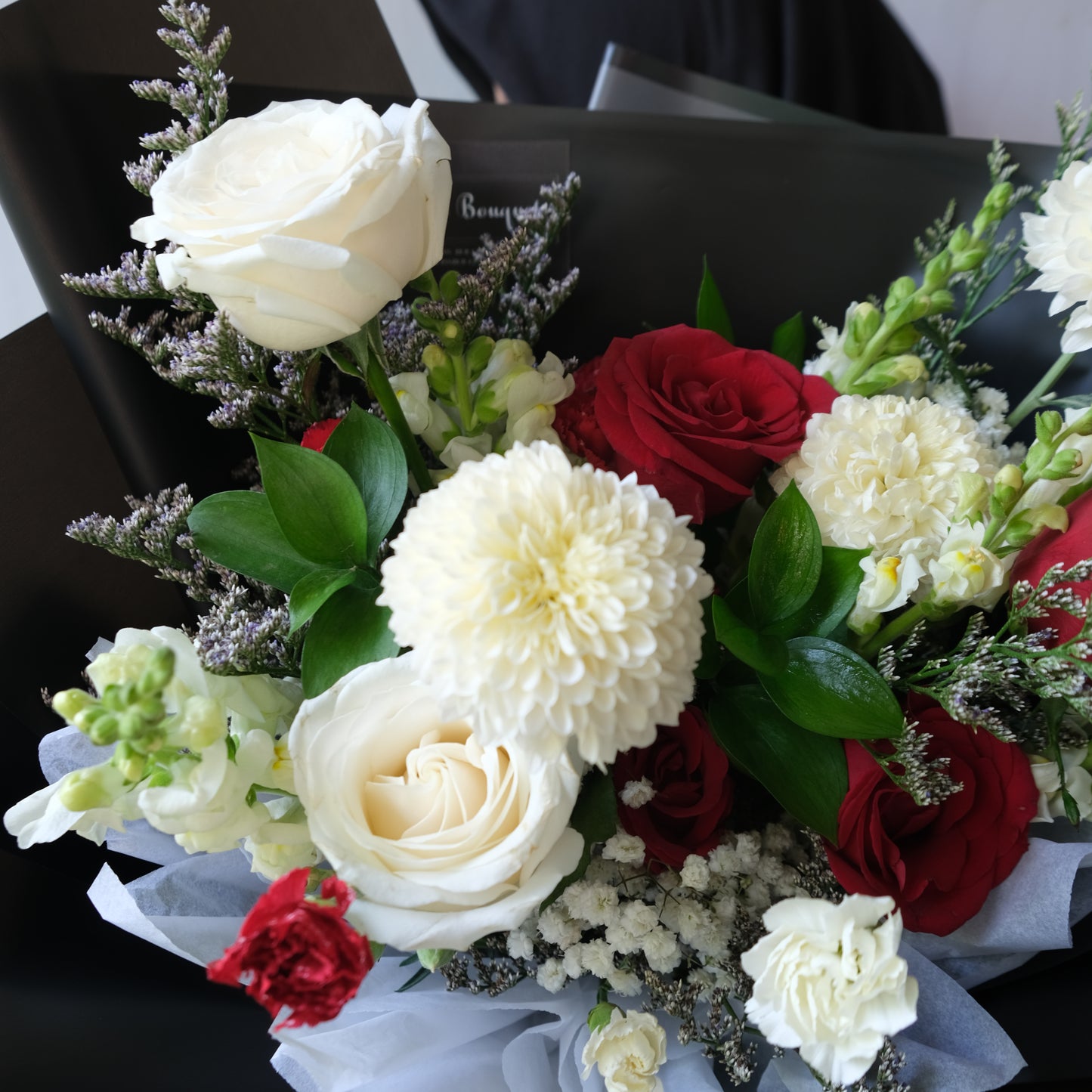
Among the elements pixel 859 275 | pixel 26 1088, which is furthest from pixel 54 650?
pixel 859 275

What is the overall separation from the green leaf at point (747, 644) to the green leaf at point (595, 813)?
3.5 inches

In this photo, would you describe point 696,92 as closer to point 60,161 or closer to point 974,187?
point 974,187

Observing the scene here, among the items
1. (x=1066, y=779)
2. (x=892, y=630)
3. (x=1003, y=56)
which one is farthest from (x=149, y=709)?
(x=1003, y=56)

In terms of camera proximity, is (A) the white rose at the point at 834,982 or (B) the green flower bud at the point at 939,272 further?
(B) the green flower bud at the point at 939,272

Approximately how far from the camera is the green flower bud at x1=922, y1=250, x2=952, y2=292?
1.94 ft

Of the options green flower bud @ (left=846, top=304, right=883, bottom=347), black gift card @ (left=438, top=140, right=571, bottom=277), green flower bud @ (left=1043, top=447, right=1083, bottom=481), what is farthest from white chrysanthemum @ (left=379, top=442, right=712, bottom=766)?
black gift card @ (left=438, top=140, right=571, bottom=277)

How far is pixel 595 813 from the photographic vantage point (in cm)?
47

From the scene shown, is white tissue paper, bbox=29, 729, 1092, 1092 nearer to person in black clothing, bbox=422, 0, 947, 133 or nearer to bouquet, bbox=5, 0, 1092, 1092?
bouquet, bbox=5, 0, 1092, 1092

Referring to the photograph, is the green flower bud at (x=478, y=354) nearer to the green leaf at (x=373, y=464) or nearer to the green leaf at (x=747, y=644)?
the green leaf at (x=373, y=464)

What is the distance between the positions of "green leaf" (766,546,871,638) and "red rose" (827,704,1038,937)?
0.07 m

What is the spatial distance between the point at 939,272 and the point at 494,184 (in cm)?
34

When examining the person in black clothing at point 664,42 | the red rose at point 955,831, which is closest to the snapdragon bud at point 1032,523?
the red rose at point 955,831

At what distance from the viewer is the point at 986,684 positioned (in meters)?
0.48

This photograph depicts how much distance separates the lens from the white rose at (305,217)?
0.42 m
